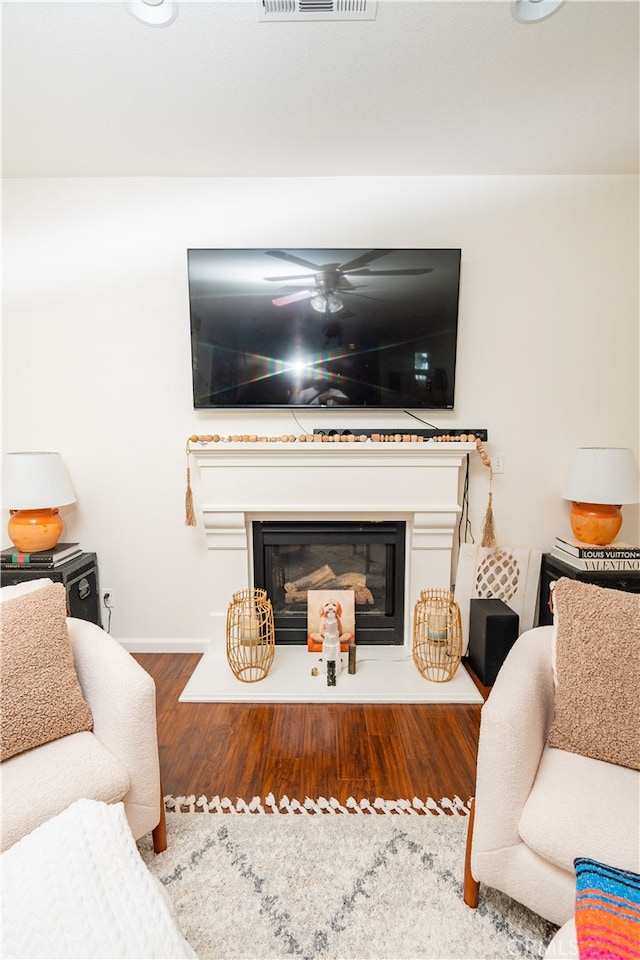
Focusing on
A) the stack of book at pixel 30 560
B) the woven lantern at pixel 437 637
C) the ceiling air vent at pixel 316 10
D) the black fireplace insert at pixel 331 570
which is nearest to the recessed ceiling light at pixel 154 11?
the ceiling air vent at pixel 316 10

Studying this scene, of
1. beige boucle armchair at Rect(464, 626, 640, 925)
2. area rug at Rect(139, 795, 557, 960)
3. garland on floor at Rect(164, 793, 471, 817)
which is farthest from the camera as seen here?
garland on floor at Rect(164, 793, 471, 817)

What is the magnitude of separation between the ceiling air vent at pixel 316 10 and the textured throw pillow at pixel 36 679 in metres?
1.95

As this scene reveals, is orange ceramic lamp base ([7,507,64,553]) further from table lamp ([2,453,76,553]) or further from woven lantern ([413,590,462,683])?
woven lantern ([413,590,462,683])

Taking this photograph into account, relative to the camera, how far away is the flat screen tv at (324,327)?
2629 mm

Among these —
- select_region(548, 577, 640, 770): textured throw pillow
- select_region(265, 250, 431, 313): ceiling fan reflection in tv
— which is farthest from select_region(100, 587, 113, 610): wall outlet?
select_region(548, 577, 640, 770): textured throw pillow

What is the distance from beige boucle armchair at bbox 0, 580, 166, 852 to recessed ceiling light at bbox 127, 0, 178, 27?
1840 millimetres

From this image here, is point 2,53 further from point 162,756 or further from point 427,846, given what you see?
point 427,846

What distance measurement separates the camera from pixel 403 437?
2688mm

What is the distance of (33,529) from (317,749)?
1.74 metres

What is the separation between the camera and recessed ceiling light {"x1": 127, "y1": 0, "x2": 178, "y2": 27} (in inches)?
60.3

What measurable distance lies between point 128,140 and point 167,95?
0.43 metres

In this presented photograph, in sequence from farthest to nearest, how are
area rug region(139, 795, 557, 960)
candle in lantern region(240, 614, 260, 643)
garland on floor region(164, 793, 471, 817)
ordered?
candle in lantern region(240, 614, 260, 643) < garland on floor region(164, 793, 471, 817) < area rug region(139, 795, 557, 960)

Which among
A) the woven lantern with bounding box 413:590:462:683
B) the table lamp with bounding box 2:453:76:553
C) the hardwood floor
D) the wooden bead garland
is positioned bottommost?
the hardwood floor

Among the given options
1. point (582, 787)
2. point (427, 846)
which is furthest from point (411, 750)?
point (582, 787)
